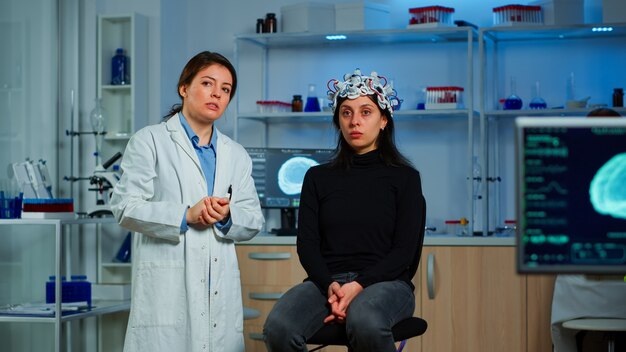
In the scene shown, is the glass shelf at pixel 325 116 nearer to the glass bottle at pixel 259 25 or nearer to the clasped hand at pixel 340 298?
the glass bottle at pixel 259 25

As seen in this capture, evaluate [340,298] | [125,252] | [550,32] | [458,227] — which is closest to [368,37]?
A: [550,32]

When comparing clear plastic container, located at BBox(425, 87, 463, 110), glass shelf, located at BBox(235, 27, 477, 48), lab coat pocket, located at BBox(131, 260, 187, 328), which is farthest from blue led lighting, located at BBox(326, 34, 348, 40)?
lab coat pocket, located at BBox(131, 260, 187, 328)

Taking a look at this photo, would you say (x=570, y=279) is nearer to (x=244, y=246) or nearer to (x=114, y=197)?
(x=244, y=246)

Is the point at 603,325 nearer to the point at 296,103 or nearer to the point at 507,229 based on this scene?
the point at 507,229

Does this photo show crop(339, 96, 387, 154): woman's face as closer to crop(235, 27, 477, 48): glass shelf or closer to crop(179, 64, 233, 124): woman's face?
crop(179, 64, 233, 124): woman's face

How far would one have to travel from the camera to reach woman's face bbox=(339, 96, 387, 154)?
2723 millimetres

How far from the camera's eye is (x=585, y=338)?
3875mm

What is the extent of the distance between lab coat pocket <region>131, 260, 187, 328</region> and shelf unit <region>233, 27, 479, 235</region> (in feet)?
6.43

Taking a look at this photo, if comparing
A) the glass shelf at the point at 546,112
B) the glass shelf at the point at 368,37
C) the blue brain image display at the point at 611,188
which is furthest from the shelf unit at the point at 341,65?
the blue brain image display at the point at 611,188

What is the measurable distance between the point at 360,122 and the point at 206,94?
19.5 inches

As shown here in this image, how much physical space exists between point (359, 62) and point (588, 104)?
1204 mm

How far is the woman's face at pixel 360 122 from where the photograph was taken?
2723mm

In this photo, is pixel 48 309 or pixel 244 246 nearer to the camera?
pixel 48 309

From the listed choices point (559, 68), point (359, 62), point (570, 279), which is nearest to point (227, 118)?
point (359, 62)
